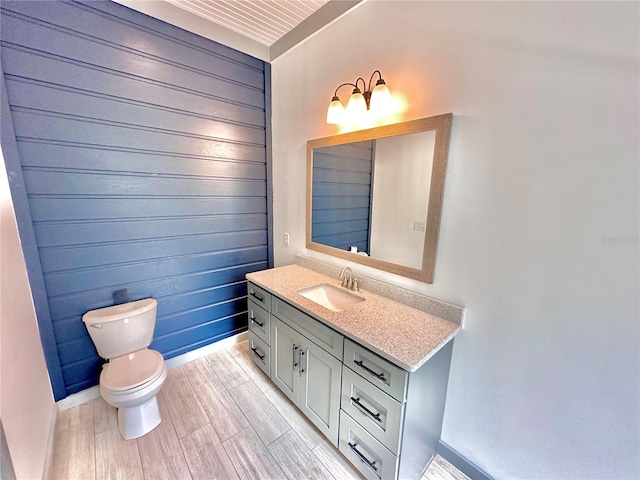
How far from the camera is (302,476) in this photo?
134 centimetres

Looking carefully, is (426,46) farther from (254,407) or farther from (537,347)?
(254,407)

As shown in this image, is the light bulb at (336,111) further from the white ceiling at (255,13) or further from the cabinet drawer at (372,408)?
the cabinet drawer at (372,408)

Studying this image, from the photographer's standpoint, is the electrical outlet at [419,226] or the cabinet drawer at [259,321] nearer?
the electrical outlet at [419,226]

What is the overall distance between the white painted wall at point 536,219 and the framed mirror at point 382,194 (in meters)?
0.07

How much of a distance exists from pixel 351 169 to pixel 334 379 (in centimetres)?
128

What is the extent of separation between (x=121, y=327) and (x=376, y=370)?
156 cm

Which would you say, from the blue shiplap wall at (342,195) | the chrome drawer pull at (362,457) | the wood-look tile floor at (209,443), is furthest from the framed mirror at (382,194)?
the wood-look tile floor at (209,443)

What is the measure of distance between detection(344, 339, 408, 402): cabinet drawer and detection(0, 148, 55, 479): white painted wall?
4.35 ft

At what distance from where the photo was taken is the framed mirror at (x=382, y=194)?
4.35ft

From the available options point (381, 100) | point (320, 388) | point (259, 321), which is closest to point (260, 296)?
point (259, 321)

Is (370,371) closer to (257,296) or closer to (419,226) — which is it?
(419,226)

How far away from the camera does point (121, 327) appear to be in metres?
1.62

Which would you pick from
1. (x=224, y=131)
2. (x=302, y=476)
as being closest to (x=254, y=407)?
(x=302, y=476)

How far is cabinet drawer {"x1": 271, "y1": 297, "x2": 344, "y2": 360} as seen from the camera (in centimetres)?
131
